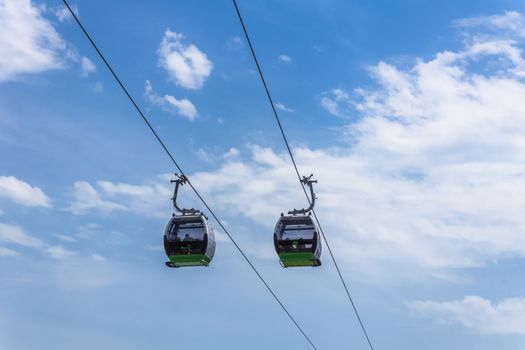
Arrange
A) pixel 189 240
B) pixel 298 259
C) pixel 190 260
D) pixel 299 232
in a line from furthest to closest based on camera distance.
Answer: pixel 298 259
pixel 299 232
pixel 190 260
pixel 189 240

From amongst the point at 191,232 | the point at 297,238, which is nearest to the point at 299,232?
the point at 297,238

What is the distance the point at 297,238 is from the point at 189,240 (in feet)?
14.8

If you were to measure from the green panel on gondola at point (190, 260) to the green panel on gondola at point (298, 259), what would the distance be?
320 centimetres

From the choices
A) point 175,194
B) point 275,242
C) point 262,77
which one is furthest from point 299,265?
point 262,77

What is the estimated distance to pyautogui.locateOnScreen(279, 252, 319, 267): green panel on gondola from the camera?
29.5 meters

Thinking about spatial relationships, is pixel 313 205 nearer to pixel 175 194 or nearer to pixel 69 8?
pixel 175 194

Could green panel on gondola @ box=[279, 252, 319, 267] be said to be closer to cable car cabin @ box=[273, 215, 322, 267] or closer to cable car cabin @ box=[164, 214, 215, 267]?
cable car cabin @ box=[273, 215, 322, 267]

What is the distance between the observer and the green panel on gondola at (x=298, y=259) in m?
29.5

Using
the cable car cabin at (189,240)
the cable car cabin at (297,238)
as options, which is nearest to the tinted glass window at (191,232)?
the cable car cabin at (189,240)

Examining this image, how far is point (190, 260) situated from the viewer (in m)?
29.3

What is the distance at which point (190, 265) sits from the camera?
2980 cm

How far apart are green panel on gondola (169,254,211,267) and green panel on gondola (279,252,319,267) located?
3.20 m

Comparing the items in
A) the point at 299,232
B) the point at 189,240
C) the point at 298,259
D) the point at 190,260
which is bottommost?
the point at 190,260

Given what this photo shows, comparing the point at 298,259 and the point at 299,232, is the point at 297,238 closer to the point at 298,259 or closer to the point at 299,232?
the point at 299,232
